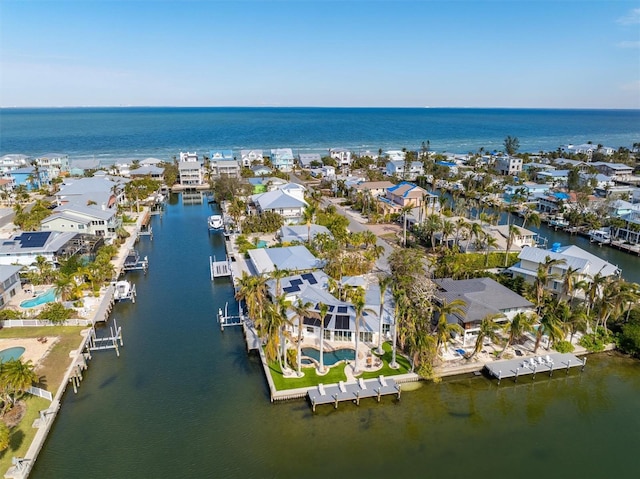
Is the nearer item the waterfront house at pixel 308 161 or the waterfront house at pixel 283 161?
the waterfront house at pixel 283 161

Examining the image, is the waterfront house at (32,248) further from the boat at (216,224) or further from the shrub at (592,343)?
the shrub at (592,343)

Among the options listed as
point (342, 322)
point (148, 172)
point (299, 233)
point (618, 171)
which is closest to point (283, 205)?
point (299, 233)

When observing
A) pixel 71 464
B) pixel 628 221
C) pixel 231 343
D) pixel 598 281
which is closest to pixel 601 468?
pixel 598 281

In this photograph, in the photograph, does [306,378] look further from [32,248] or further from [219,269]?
[32,248]

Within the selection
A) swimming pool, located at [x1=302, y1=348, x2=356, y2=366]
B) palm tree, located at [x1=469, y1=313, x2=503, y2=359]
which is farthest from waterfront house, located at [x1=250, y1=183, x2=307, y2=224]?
palm tree, located at [x1=469, y1=313, x2=503, y2=359]

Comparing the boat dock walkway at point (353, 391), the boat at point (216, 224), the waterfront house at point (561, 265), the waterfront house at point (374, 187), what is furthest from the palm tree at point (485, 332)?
the waterfront house at point (374, 187)

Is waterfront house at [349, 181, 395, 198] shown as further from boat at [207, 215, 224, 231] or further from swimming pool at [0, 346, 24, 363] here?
swimming pool at [0, 346, 24, 363]
